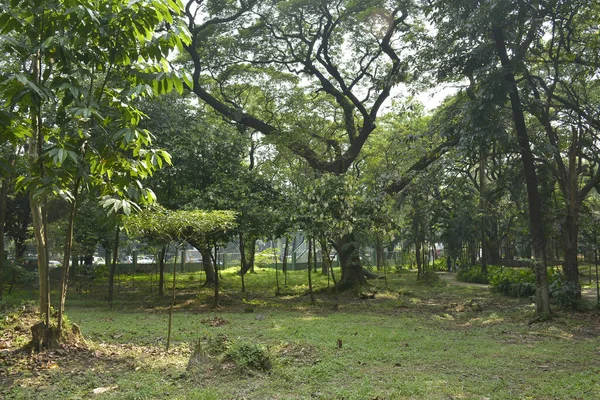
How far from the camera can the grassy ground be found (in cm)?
495

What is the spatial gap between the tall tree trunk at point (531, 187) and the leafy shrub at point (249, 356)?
6927 millimetres

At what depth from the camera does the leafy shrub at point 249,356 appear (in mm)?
5562

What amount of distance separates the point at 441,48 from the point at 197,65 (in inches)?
315

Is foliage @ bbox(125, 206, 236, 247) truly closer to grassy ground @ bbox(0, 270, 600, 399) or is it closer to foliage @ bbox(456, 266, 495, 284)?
grassy ground @ bbox(0, 270, 600, 399)

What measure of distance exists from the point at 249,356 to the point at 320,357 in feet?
4.01

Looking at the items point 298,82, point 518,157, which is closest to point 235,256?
point 298,82

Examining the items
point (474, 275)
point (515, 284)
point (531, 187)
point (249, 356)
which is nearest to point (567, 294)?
point (531, 187)

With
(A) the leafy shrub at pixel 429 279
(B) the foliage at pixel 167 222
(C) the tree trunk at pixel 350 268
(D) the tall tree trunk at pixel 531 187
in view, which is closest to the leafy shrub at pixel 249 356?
(B) the foliage at pixel 167 222

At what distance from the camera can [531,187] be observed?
35.0ft

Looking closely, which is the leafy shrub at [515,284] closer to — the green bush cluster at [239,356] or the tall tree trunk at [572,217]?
the tall tree trunk at [572,217]

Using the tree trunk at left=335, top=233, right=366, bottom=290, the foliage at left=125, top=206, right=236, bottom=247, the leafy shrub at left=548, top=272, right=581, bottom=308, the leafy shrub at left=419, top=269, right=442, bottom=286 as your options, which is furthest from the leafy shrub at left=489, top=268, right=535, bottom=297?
the foliage at left=125, top=206, right=236, bottom=247

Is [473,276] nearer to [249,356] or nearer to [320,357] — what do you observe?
[320,357]

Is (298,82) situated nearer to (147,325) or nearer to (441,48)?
(441,48)

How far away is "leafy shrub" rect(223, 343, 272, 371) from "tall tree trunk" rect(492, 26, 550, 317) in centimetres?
693
